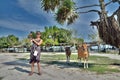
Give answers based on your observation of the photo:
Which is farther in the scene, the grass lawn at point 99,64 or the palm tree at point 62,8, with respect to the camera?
the palm tree at point 62,8

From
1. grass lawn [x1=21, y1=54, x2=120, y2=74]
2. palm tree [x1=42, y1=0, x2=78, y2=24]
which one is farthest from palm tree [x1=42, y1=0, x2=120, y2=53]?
grass lawn [x1=21, y1=54, x2=120, y2=74]

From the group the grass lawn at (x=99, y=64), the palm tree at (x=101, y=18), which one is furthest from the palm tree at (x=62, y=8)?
the grass lawn at (x=99, y=64)

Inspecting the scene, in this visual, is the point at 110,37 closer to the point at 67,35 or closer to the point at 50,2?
the point at 50,2

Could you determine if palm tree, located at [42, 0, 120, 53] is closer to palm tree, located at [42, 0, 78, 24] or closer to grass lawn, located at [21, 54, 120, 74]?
palm tree, located at [42, 0, 78, 24]

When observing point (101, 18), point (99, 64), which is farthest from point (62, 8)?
point (99, 64)

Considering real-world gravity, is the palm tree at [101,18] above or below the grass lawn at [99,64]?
above

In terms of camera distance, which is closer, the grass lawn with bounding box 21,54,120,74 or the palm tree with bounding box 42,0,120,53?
the grass lawn with bounding box 21,54,120,74

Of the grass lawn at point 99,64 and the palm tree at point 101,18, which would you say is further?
the palm tree at point 101,18

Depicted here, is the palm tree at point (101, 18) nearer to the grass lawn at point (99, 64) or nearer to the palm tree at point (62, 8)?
the palm tree at point (62, 8)

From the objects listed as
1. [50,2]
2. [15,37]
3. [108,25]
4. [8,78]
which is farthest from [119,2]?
[15,37]

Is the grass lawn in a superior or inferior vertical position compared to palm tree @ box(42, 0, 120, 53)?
inferior

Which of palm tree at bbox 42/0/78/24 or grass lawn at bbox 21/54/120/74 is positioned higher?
palm tree at bbox 42/0/78/24

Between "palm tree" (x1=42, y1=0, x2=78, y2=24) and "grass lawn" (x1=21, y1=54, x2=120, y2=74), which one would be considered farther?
"palm tree" (x1=42, y1=0, x2=78, y2=24)

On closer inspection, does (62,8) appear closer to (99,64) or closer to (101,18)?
(101,18)
